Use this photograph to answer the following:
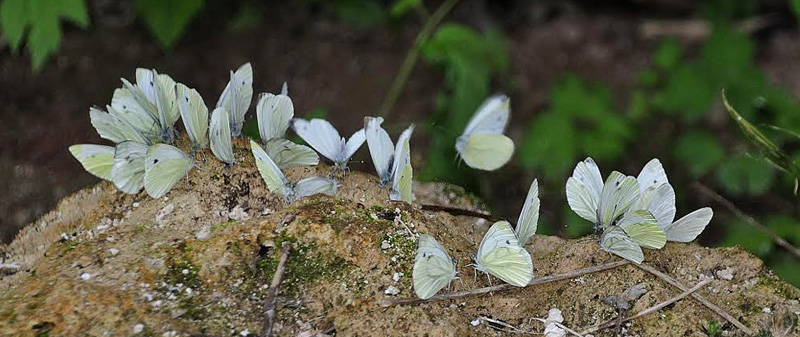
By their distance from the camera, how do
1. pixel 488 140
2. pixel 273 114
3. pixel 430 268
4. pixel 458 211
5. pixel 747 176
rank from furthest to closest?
pixel 747 176, pixel 488 140, pixel 458 211, pixel 273 114, pixel 430 268

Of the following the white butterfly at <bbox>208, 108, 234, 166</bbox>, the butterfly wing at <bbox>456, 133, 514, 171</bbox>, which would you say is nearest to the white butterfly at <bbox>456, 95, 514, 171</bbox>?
the butterfly wing at <bbox>456, 133, 514, 171</bbox>

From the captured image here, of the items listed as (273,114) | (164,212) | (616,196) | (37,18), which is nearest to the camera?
(616,196)

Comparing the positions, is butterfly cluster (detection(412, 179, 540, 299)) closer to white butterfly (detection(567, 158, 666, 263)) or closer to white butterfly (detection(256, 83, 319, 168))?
white butterfly (detection(567, 158, 666, 263))

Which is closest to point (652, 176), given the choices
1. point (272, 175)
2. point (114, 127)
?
point (272, 175)

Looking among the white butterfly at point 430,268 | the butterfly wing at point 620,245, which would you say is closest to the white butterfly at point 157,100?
the white butterfly at point 430,268

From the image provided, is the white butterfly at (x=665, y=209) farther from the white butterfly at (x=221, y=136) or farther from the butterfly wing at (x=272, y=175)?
the white butterfly at (x=221, y=136)

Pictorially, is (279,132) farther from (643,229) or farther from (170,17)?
(170,17)
